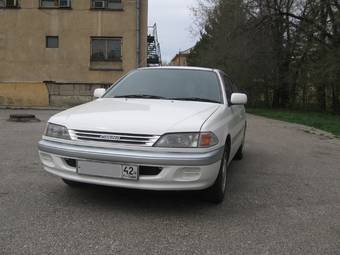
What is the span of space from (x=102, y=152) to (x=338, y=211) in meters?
2.64

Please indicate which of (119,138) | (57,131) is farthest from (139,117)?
(57,131)

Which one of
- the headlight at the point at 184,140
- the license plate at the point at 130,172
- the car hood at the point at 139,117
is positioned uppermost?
the car hood at the point at 139,117

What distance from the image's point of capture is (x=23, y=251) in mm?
3908

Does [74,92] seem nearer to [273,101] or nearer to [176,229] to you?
[273,101]

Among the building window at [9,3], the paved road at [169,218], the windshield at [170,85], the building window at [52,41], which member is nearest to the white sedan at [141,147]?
the paved road at [169,218]

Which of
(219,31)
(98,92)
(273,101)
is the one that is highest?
(219,31)

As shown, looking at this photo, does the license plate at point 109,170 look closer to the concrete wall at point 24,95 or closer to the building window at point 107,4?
the concrete wall at point 24,95

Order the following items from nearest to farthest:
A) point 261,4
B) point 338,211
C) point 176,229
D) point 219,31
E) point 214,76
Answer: point 176,229 < point 338,211 < point 214,76 < point 261,4 < point 219,31

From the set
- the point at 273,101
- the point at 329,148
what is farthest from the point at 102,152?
the point at 273,101

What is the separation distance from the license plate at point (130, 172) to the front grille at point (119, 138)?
0.23 meters

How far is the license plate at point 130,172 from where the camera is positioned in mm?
4762

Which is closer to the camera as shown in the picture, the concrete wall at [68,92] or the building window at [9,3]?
the concrete wall at [68,92]

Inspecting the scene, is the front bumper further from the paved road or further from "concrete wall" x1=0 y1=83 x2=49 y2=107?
"concrete wall" x1=0 y1=83 x2=49 y2=107

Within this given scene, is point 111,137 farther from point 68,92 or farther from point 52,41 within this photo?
point 52,41
